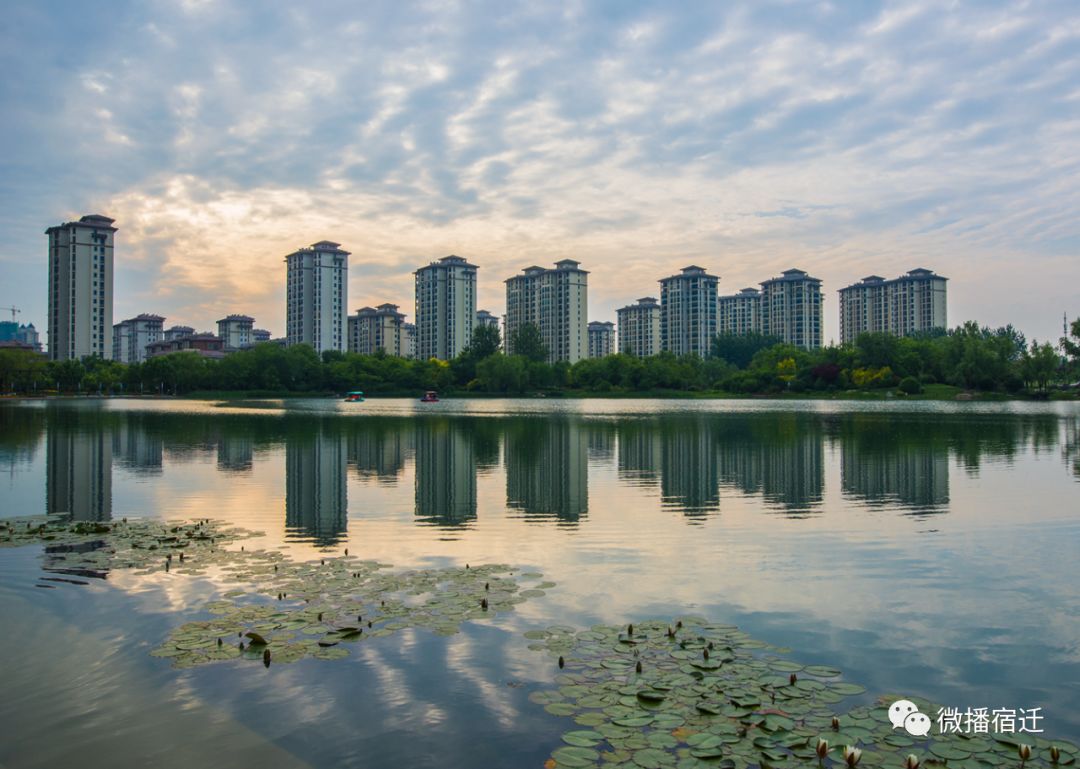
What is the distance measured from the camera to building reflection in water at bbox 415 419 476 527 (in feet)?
48.8

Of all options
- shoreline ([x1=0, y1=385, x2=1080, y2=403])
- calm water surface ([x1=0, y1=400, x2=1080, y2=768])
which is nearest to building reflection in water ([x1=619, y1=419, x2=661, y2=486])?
calm water surface ([x1=0, y1=400, x2=1080, y2=768])

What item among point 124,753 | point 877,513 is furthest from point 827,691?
point 877,513

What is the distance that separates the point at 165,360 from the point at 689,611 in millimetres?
126016

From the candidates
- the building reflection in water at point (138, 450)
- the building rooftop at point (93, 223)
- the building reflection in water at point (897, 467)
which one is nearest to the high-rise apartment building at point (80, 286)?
the building rooftop at point (93, 223)

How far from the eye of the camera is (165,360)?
11900cm

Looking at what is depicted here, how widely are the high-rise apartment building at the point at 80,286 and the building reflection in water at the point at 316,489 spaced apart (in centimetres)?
12984

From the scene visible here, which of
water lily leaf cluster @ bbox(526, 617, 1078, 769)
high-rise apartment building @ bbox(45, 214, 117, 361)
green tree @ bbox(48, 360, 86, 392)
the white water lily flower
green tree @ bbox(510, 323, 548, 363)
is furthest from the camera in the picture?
green tree @ bbox(510, 323, 548, 363)

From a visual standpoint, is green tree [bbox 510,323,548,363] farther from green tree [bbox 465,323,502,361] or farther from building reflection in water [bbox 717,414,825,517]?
building reflection in water [bbox 717,414,825,517]

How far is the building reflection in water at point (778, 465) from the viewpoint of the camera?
1694 centimetres

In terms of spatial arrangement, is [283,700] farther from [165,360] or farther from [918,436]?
[165,360]

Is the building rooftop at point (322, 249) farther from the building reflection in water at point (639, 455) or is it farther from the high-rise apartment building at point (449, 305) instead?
the building reflection in water at point (639, 455)

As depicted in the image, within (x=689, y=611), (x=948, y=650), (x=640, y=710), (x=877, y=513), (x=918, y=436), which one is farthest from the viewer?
(x=918, y=436)

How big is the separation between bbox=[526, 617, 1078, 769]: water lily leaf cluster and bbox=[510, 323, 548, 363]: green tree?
131924 mm

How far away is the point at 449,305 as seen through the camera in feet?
573
